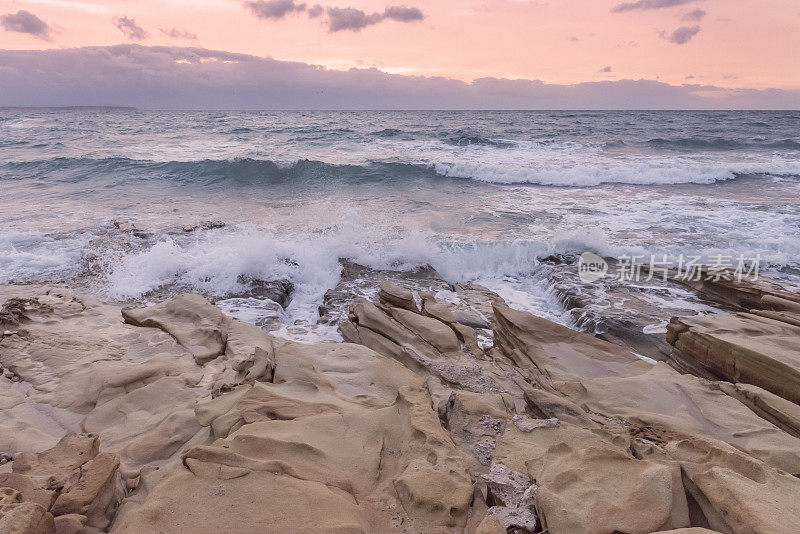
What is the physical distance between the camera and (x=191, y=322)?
5.11m

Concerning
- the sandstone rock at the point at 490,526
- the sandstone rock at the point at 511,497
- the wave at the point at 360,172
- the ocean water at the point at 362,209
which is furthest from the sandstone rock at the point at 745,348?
the wave at the point at 360,172

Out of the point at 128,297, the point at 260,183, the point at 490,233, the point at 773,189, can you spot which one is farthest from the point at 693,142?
the point at 128,297

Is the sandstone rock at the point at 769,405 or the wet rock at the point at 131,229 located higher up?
the sandstone rock at the point at 769,405

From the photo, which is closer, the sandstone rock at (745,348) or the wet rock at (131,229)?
the sandstone rock at (745,348)

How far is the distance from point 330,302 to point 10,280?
16.6 feet

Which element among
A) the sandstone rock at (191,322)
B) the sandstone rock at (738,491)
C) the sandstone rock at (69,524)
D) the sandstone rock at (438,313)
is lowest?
the sandstone rock at (191,322)

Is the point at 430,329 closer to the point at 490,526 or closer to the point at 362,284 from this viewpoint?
the point at 362,284

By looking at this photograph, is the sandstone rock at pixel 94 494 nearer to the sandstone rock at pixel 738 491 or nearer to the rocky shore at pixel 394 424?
the rocky shore at pixel 394 424

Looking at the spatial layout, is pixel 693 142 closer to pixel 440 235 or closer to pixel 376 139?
pixel 376 139

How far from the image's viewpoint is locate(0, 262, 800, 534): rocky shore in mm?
2197

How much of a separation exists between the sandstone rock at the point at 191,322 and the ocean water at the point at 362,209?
4.06ft

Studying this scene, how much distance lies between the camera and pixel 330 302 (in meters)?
6.82

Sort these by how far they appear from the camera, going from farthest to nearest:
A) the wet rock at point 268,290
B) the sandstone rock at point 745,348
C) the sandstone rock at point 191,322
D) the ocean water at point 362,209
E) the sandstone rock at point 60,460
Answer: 1. the ocean water at point 362,209
2. the wet rock at point 268,290
3. the sandstone rock at point 191,322
4. the sandstone rock at point 745,348
5. the sandstone rock at point 60,460

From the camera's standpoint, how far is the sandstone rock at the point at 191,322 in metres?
4.65
